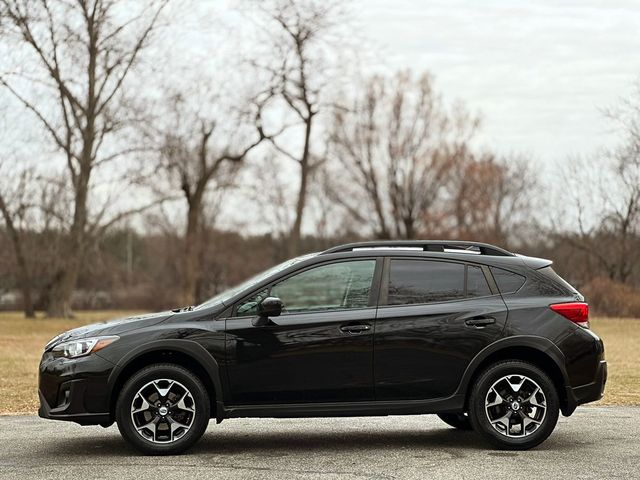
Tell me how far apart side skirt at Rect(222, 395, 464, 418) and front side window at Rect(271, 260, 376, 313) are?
0.79m

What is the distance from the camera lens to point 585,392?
323 inches

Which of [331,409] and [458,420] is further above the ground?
[331,409]

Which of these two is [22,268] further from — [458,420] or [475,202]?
[458,420]

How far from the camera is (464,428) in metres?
9.46

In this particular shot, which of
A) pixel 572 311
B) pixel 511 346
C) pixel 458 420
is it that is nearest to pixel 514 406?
pixel 511 346

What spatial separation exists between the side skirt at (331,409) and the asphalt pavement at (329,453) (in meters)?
0.33

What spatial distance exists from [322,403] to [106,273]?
63.5 meters

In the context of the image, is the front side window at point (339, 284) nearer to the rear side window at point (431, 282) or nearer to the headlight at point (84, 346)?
the rear side window at point (431, 282)

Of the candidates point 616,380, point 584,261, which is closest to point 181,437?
point 616,380

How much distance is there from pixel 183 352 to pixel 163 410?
48 cm

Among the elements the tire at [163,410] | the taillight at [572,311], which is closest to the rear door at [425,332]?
the taillight at [572,311]

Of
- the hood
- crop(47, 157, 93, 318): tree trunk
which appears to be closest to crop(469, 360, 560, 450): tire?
the hood

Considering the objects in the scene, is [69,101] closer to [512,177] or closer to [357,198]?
[357,198]

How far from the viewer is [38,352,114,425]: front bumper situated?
7.79 meters
